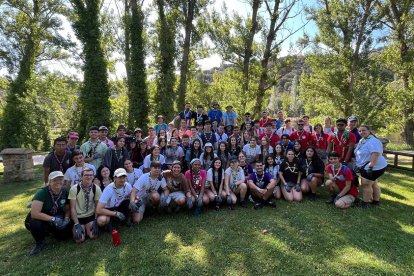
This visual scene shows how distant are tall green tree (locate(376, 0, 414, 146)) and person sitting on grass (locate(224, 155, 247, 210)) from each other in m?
16.4

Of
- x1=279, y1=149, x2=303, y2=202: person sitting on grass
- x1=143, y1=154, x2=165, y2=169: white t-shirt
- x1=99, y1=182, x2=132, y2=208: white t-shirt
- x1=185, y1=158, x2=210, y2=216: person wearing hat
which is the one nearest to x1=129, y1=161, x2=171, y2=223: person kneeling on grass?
x1=99, y1=182, x2=132, y2=208: white t-shirt

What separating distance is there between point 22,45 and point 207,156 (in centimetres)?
1934

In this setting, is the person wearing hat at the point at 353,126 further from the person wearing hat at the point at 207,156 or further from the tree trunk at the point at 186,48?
the tree trunk at the point at 186,48

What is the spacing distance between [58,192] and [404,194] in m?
8.21

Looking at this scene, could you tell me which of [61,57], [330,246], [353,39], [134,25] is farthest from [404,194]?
[61,57]

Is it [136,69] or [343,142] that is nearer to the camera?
[343,142]

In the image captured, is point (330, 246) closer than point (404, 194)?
Yes

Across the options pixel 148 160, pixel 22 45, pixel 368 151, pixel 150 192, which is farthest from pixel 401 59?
pixel 22 45

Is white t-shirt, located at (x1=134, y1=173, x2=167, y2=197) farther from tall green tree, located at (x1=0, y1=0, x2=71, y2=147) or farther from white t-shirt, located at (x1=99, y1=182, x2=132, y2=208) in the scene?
tall green tree, located at (x1=0, y1=0, x2=71, y2=147)

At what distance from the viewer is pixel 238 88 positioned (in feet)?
A: 53.7

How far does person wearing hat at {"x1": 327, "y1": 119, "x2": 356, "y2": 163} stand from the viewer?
6.73 m

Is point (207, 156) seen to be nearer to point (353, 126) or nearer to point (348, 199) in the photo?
point (348, 199)

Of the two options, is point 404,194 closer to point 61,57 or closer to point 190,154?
point 190,154

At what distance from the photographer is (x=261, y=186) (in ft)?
21.0
